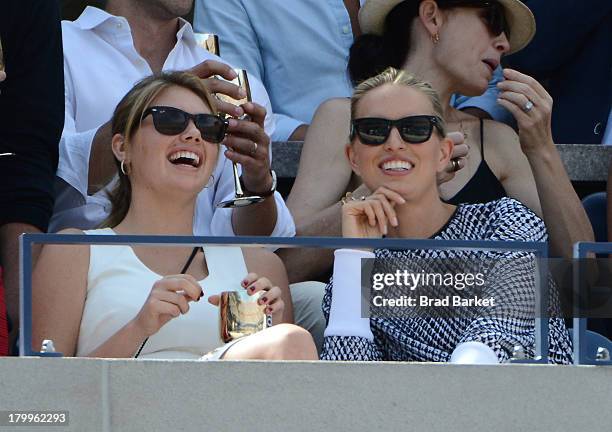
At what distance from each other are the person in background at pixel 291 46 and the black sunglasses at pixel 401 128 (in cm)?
136

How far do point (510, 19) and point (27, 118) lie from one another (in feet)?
5.68

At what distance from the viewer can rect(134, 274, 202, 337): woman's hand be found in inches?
148

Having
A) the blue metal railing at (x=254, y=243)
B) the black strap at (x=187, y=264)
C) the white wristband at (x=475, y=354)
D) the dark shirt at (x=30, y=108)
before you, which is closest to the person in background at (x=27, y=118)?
the dark shirt at (x=30, y=108)

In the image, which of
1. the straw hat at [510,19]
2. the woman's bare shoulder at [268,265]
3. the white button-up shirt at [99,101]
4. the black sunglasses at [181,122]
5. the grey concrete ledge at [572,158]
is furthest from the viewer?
the grey concrete ledge at [572,158]

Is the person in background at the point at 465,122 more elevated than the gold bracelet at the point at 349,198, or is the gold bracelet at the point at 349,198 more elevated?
the person in background at the point at 465,122

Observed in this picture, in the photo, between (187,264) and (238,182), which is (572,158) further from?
(187,264)

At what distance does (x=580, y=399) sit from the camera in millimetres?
3713

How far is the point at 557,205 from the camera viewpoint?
4.94m

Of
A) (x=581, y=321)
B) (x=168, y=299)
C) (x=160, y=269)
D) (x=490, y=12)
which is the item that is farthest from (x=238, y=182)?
(x=581, y=321)

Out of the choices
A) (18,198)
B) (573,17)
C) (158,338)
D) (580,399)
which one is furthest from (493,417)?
(573,17)

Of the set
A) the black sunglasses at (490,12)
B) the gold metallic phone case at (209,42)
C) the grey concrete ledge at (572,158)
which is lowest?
the grey concrete ledge at (572,158)

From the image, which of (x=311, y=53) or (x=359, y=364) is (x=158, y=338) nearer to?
(x=359, y=364)

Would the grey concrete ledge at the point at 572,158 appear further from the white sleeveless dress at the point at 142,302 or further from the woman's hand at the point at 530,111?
the white sleeveless dress at the point at 142,302

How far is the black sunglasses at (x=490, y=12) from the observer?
538 centimetres
